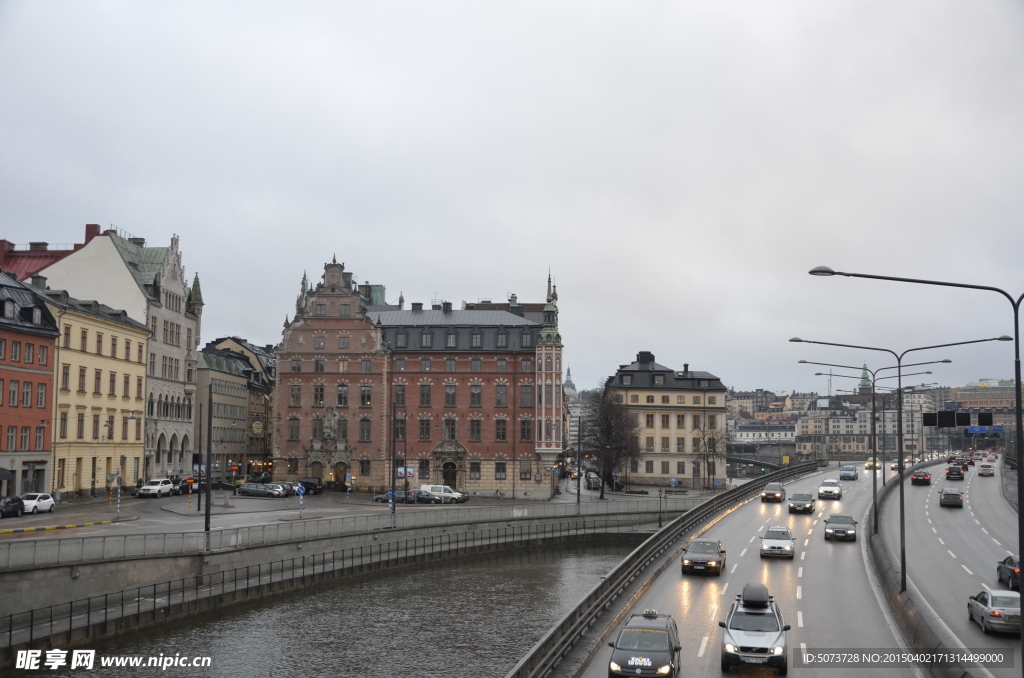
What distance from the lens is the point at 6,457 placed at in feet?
210

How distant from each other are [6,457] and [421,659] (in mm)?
44172

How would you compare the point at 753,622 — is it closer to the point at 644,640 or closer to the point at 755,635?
the point at 755,635

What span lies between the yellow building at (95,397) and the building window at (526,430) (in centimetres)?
3645

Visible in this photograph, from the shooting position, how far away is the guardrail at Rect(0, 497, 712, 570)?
36.0 m

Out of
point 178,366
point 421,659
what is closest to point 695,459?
point 178,366

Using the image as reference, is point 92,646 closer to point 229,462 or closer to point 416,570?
point 416,570

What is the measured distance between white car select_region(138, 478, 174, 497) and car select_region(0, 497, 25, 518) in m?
19.3

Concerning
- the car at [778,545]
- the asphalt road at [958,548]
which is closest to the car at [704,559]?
the car at [778,545]

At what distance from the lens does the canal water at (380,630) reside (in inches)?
1282

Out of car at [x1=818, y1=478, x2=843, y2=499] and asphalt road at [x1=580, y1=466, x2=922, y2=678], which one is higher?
car at [x1=818, y1=478, x2=843, y2=499]

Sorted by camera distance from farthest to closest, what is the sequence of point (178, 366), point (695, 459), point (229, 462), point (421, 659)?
A: point (695, 459) < point (229, 462) < point (178, 366) < point (421, 659)

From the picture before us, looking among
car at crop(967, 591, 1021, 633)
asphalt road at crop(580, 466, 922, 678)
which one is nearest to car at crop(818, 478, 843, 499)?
asphalt road at crop(580, 466, 922, 678)

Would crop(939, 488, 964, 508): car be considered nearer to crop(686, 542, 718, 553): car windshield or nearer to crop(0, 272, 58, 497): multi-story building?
crop(686, 542, 718, 553): car windshield

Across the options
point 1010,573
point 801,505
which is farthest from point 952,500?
point 1010,573
